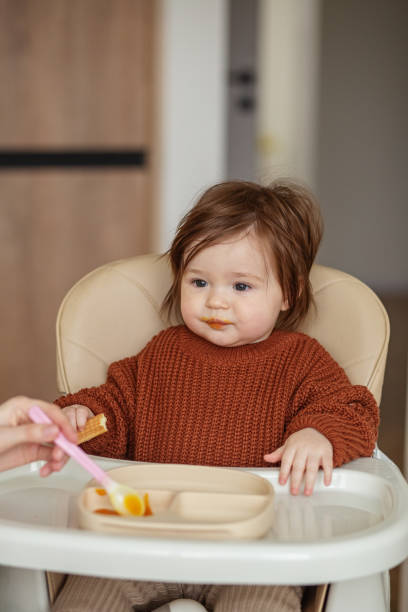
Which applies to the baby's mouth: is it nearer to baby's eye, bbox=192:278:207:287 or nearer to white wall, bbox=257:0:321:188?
baby's eye, bbox=192:278:207:287

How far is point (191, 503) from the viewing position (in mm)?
888

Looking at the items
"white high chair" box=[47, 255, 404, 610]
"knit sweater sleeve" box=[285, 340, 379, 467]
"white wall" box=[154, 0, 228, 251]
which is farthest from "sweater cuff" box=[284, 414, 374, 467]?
"white wall" box=[154, 0, 228, 251]

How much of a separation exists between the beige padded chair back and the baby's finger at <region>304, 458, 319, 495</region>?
235mm

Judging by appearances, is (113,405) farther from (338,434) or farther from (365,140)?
(365,140)

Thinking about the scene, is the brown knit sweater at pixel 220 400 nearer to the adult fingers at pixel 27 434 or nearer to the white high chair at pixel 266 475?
the white high chair at pixel 266 475

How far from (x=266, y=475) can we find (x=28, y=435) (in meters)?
0.30

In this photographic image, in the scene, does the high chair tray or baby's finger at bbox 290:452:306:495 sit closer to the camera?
the high chair tray

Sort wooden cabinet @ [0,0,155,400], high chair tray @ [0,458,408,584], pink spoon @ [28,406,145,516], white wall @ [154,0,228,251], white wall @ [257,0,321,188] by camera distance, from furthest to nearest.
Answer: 1. white wall @ [257,0,321,188]
2. white wall @ [154,0,228,251]
3. wooden cabinet @ [0,0,155,400]
4. pink spoon @ [28,406,145,516]
5. high chair tray @ [0,458,408,584]

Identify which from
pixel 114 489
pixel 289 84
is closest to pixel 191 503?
pixel 114 489

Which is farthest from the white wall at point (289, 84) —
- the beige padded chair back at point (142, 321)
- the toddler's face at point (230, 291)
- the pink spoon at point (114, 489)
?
the pink spoon at point (114, 489)

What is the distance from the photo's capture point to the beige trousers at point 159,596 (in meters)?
0.94

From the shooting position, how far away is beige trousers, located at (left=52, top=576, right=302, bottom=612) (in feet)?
3.09

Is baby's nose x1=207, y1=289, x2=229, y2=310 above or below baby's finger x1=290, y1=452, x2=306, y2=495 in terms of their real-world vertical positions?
above

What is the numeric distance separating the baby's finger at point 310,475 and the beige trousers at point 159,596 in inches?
4.9
